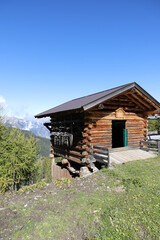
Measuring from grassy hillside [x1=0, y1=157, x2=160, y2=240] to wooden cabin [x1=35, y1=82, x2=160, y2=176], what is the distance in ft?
10.1

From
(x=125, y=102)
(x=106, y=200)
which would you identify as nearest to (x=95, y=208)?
(x=106, y=200)

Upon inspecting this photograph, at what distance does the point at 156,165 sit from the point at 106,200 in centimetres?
513

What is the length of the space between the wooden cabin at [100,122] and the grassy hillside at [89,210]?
10.1ft

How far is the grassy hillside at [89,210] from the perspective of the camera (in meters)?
4.33

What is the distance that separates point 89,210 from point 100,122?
734cm

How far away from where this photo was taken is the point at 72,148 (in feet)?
42.2

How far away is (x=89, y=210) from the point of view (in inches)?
214

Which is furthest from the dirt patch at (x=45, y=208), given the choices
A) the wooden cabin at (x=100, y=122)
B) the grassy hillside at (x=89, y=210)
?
the wooden cabin at (x=100, y=122)

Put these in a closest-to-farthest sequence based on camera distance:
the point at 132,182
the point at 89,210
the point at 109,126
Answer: the point at 89,210, the point at 132,182, the point at 109,126

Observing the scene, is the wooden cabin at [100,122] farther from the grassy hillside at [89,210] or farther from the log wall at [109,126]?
the grassy hillside at [89,210]

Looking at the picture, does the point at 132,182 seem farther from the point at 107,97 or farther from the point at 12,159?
the point at 12,159

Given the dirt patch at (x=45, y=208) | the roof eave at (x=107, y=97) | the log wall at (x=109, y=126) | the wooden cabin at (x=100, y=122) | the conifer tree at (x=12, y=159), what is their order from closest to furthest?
the dirt patch at (x=45, y=208) < the roof eave at (x=107, y=97) < the conifer tree at (x=12, y=159) < the wooden cabin at (x=100, y=122) < the log wall at (x=109, y=126)

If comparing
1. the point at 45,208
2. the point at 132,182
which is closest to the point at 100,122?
the point at 132,182

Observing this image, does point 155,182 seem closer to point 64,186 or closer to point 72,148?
point 64,186
